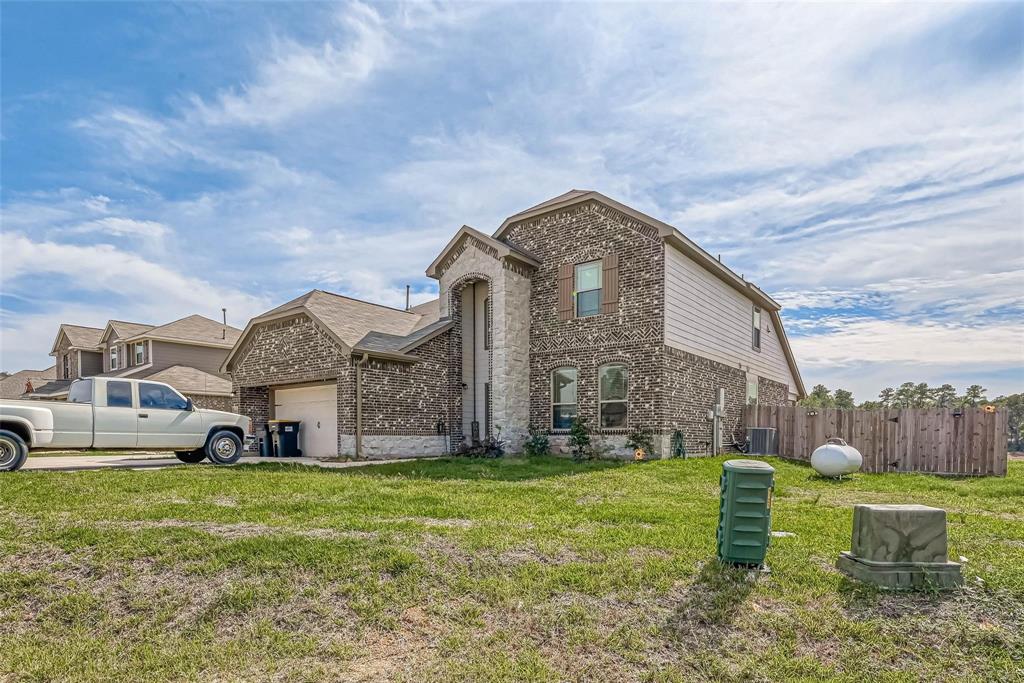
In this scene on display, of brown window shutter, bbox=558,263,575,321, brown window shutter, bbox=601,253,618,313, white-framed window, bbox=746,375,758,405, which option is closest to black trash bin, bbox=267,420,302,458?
brown window shutter, bbox=558,263,575,321

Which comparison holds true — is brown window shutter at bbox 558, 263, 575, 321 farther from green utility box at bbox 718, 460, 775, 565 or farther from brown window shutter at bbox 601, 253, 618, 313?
green utility box at bbox 718, 460, 775, 565

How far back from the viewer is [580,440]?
51.2 ft

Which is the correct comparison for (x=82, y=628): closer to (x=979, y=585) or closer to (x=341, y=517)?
(x=341, y=517)

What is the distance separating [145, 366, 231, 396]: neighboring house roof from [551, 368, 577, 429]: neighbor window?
1712 cm

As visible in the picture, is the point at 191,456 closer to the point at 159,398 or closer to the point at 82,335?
the point at 159,398

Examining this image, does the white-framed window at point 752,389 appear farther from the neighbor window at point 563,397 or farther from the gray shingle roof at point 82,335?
the gray shingle roof at point 82,335

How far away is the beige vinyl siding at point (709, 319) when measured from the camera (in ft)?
51.2

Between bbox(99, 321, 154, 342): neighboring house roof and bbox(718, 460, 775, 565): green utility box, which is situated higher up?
bbox(99, 321, 154, 342): neighboring house roof

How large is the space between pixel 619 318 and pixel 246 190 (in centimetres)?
977

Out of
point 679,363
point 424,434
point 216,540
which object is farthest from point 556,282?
point 216,540

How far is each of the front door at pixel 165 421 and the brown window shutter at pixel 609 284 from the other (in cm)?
1030

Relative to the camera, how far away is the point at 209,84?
35.0 ft

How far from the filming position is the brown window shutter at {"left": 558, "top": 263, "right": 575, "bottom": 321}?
54.9 ft


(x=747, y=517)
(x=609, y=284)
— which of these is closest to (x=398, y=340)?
(x=609, y=284)
